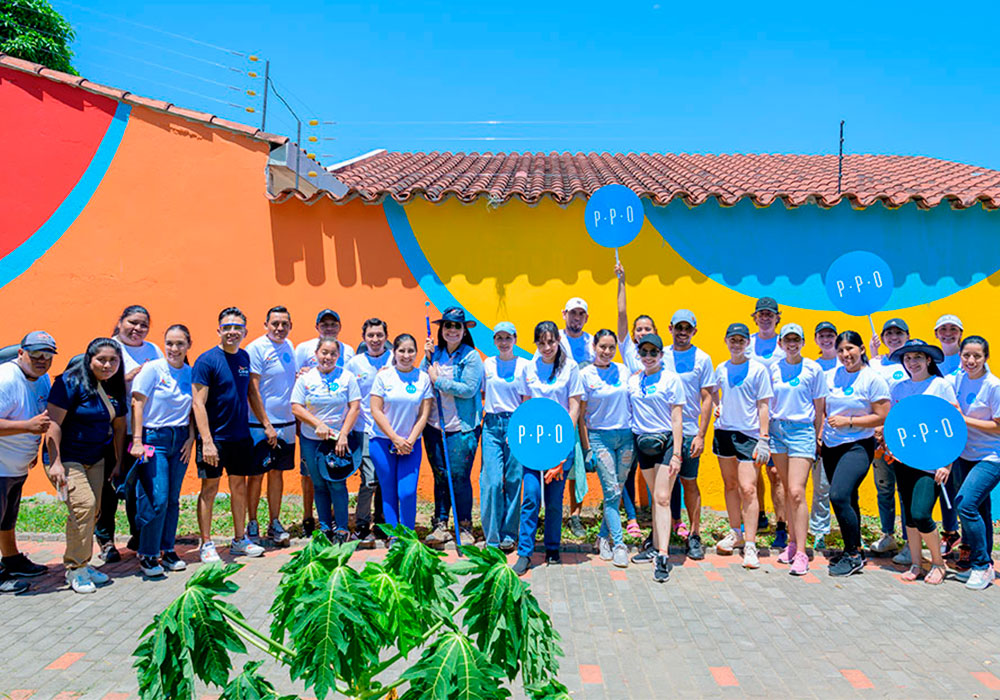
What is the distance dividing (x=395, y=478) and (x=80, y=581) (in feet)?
7.86

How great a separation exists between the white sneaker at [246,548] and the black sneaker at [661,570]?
320 centimetres

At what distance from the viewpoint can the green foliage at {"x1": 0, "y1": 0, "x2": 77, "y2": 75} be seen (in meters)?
18.5

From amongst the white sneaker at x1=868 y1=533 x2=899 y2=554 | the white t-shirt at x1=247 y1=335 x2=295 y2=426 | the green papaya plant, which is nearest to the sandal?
the white sneaker at x1=868 y1=533 x2=899 y2=554

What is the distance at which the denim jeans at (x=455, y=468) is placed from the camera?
20.5 feet

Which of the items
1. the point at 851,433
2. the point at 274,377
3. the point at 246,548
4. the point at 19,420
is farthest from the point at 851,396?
the point at 19,420

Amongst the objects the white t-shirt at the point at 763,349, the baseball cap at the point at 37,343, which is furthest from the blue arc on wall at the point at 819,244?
the baseball cap at the point at 37,343

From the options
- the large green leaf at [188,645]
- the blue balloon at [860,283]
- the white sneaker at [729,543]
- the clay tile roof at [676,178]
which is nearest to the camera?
the large green leaf at [188,645]

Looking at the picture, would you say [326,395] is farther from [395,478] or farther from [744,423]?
[744,423]

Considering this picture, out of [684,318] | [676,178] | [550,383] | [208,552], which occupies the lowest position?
[208,552]

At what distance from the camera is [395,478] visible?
6191 mm

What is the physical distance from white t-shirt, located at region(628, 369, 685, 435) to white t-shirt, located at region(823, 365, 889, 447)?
1298 mm

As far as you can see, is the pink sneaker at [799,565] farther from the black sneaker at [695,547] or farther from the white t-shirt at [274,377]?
the white t-shirt at [274,377]

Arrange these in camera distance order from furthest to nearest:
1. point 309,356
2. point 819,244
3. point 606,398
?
point 819,244, point 309,356, point 606,398

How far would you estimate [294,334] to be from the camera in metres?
7.94
